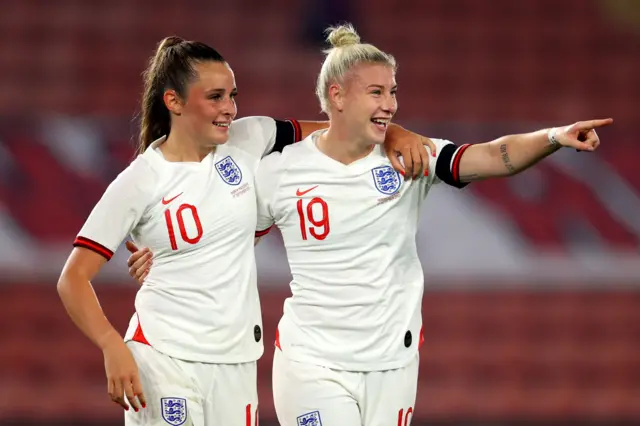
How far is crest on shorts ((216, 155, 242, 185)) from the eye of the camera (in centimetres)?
330

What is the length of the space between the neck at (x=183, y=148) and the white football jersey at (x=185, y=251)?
0.03m

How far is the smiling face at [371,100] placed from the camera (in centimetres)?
330

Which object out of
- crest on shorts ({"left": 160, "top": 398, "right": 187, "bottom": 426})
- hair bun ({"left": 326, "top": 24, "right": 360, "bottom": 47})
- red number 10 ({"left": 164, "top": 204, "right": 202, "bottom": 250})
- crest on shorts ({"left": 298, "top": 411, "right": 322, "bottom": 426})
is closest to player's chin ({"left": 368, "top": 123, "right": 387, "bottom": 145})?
hair bun ({"left": 326, "top": 24, "right": 360, "bottom": 47})

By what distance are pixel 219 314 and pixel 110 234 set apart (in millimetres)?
366

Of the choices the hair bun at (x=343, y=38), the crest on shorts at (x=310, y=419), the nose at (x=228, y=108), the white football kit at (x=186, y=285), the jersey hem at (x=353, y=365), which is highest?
the hair bun at (x=343, y=38)

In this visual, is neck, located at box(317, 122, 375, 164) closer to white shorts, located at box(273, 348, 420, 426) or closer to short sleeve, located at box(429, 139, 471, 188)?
short sleeve, located at box(429, 139, 471, 188)

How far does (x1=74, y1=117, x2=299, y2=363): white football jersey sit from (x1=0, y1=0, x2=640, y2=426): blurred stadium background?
357 cm

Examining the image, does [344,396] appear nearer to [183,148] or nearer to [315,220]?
[315,220]

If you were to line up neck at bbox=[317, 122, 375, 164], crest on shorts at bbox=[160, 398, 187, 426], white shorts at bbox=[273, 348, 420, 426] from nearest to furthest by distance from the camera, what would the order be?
crest on shorts at bbox=[160, 398, 187, 426]
white shorts at bbox=[273, 348, 420, 426]
neck at bbox=[317, 122, 375, 164]

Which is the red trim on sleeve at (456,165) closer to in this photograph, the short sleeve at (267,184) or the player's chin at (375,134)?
the player's chin at (375,134)

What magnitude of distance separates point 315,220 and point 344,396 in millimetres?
503

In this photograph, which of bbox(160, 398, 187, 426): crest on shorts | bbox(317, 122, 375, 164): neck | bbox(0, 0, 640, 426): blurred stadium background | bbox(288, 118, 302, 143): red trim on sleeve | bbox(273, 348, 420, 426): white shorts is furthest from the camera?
bbox(0, 0, 640, 426): blurred stadium background

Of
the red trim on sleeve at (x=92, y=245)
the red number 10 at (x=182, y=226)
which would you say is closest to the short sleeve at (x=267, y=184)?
the red number 10 at (x=182, y=226)

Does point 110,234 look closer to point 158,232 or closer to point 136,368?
point 158,232
